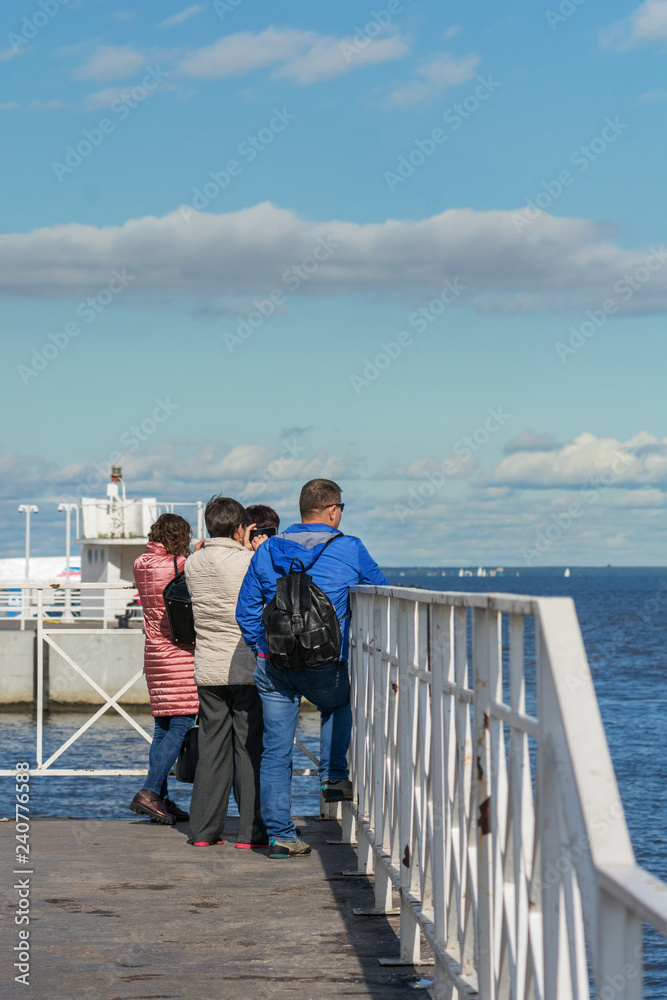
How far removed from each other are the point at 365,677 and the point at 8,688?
30.2m

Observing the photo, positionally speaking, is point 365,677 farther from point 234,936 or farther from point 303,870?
point 234,936

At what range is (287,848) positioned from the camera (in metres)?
5.57

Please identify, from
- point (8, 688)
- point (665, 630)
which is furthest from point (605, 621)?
point (8, 688)

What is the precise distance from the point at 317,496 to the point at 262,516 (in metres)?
0.95

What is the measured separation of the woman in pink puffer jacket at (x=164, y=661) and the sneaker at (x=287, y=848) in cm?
113

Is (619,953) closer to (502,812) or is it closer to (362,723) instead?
(502,812)

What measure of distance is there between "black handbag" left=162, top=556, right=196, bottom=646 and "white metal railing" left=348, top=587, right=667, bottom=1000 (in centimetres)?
186

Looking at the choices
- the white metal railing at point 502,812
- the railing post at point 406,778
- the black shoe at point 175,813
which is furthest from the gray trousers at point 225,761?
the railing post at point 406,778

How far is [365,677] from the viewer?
519 cm

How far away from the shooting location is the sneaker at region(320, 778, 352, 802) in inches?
220

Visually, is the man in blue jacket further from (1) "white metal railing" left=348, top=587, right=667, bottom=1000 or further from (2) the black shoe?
(2) the black shoe

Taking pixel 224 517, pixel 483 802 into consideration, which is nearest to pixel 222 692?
pixel 224 517

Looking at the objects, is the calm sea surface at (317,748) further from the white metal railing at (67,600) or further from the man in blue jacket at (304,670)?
the white metal railing at (67,600)

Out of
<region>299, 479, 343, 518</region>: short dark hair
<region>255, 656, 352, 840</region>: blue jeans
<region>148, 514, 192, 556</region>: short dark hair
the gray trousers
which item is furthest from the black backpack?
<region>148, 514, 192, 556</region>: short dark hair
